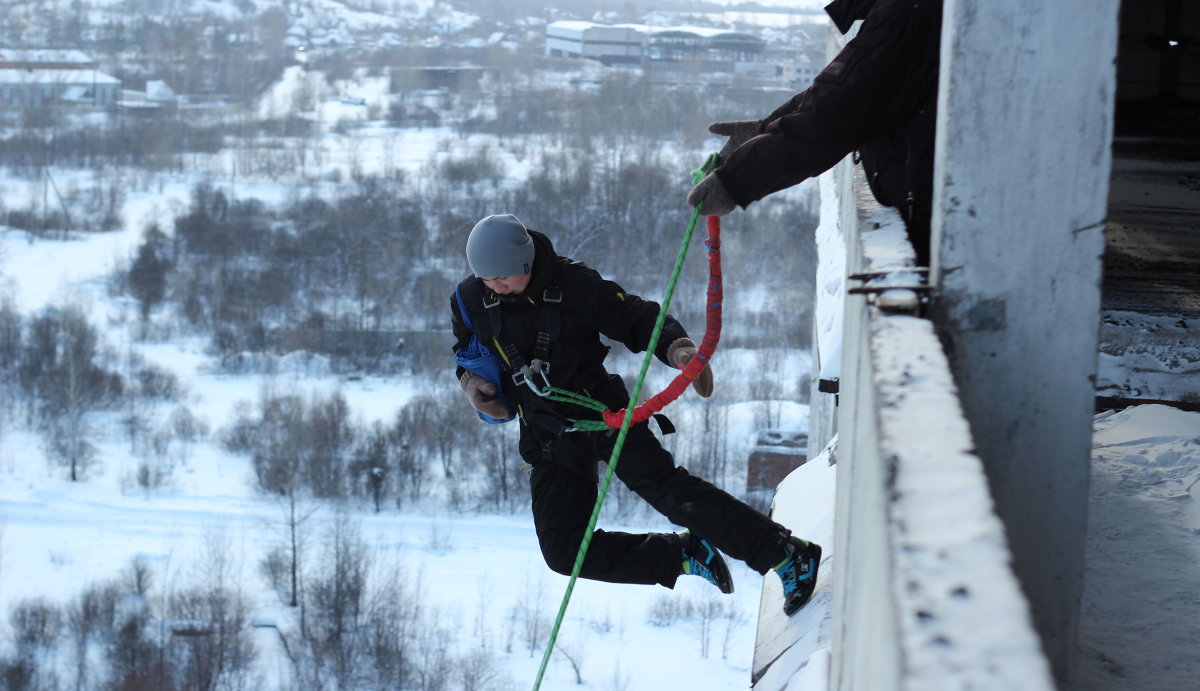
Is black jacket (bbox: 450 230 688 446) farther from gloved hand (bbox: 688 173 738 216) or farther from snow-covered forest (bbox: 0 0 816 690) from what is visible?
snow-covered forest (bbox: 0 0 816 690)

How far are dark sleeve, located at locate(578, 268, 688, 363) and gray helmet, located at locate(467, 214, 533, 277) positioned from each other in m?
0.24

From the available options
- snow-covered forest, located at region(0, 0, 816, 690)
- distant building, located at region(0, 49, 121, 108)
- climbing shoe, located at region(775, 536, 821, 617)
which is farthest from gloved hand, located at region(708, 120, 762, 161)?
distant building, located at region(0, 49, 121, 108)

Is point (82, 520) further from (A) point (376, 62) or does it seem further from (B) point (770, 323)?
(A) point (376, 62)

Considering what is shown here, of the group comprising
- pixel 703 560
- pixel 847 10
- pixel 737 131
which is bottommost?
pixel 703 560

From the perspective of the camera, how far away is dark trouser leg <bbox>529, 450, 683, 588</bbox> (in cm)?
341

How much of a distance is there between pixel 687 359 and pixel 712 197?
0.83 metres

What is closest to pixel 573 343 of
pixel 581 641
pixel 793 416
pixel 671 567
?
pixel 671 567

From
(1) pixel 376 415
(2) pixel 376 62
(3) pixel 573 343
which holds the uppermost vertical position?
(2) pixel 376 62

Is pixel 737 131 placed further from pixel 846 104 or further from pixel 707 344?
pixel 846 104

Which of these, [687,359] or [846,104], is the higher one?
[846,104]

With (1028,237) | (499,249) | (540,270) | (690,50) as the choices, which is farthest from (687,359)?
(690,50)

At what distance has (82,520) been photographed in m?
29.4

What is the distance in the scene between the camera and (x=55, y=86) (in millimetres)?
67375

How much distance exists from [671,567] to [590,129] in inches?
2225
